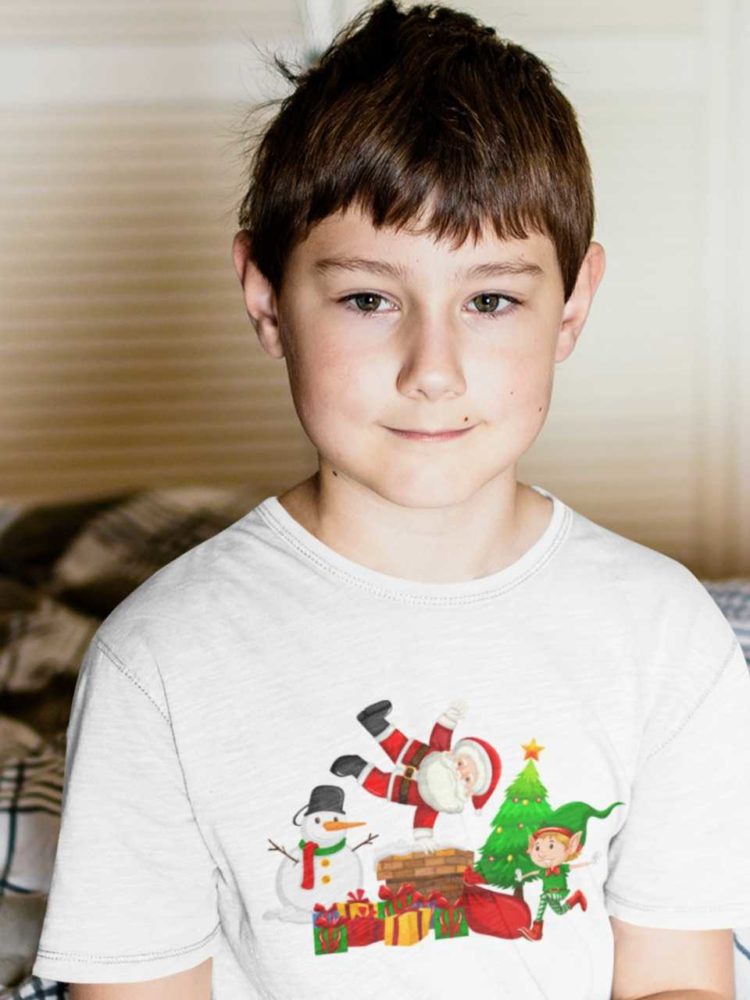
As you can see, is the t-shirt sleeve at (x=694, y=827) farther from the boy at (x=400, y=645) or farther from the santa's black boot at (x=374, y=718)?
the santa's black boot at (x=374, y=718)

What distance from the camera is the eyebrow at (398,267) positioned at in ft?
3.21

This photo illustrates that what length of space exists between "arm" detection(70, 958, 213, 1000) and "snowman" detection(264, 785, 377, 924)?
0.31 ft

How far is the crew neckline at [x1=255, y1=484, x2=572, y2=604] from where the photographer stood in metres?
1.07

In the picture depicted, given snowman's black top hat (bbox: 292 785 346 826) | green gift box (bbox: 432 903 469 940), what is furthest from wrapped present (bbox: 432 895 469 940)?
snowman's black top hat (bbox: 292 785 346 826)

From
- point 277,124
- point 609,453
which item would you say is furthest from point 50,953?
point 609,453

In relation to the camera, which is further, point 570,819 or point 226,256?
point 226,256

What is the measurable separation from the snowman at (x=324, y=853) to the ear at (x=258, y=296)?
347 mm

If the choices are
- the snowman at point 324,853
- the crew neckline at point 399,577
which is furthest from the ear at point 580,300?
the snowman at point 324,853

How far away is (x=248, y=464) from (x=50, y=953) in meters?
2.14

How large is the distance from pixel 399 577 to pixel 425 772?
0.50 ft

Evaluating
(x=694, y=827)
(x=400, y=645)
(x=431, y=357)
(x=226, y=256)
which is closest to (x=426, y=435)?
(x=431, y=357)

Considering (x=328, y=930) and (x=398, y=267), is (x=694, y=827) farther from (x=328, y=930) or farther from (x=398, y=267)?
(x=398, y=267)

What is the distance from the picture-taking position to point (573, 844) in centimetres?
105

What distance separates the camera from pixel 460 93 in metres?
1.01
